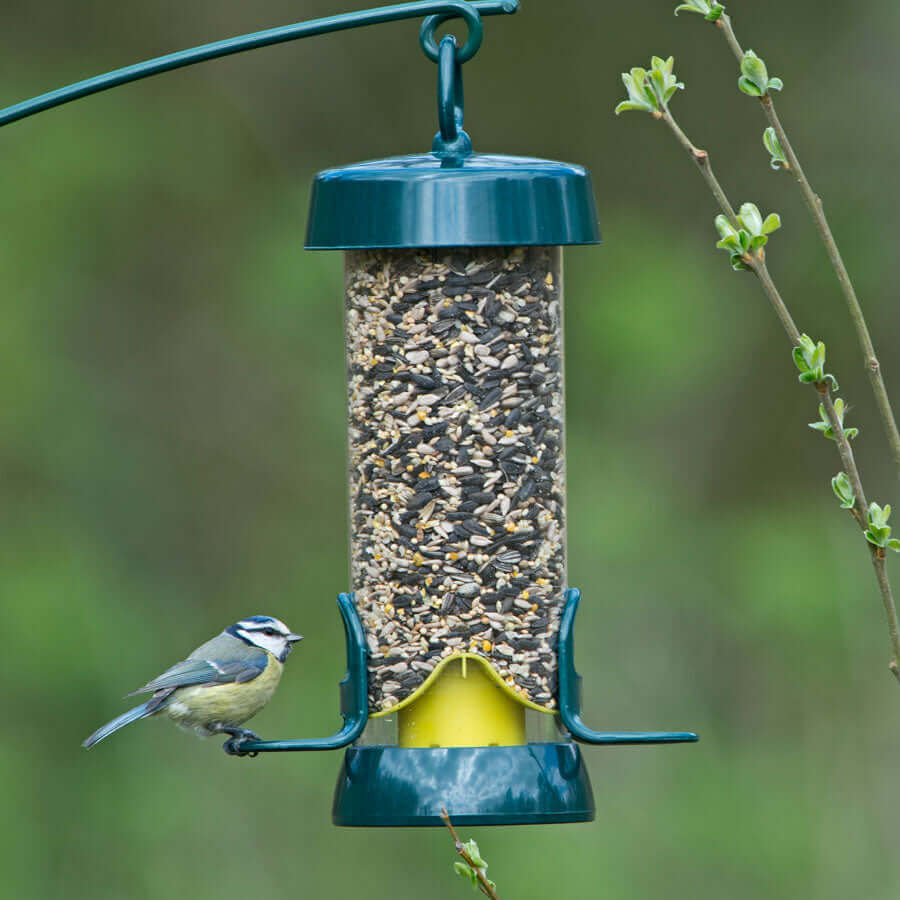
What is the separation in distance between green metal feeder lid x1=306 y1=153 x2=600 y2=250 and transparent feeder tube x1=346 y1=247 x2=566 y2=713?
7.3 inches

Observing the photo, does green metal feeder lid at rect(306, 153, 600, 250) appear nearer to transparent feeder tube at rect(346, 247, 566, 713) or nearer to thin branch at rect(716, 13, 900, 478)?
transparent feeder tube at rect(346, 247, 566, 713)

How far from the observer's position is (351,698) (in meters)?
3.30

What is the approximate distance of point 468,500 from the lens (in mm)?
3285

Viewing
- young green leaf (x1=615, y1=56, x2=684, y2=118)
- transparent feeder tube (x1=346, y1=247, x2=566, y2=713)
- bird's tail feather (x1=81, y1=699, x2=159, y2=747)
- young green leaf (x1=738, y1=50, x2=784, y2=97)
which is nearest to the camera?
young green leaf (x1=738, y1=50, x2=784, y2=97)

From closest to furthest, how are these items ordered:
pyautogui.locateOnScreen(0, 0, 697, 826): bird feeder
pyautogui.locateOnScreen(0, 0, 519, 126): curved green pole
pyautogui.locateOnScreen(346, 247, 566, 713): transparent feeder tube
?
pyautogui.locateOnScreen(0, 0, 519, 126): curved green pole, pyautogui.locateOnScreen(0, 0, 697, 826): bird feeder, pyautogui.locateOnScreen(346, 247, 566, 713): transparent feeder tube

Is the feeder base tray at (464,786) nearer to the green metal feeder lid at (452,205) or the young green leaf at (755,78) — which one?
the green metal feeder lid at (452,205)

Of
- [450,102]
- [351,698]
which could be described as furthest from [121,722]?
[450,102]

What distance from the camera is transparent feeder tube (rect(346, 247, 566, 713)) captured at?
327 centimetres

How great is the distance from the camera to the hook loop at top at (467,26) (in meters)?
2.88

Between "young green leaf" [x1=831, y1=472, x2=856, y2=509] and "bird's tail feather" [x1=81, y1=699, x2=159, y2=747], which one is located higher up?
"bird's tail feather" [x1=81, y1=699, x2=159, y2=747]

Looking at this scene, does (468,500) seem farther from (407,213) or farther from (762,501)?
(762,501)

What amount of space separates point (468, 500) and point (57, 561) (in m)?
4.59

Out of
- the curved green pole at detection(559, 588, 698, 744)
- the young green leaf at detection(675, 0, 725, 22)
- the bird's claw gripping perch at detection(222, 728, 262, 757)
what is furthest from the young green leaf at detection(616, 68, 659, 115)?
the bird's claw gripping perch at detection(222, 728, 262, 757)

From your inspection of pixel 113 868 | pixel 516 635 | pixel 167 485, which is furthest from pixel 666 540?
pixel 516 635
